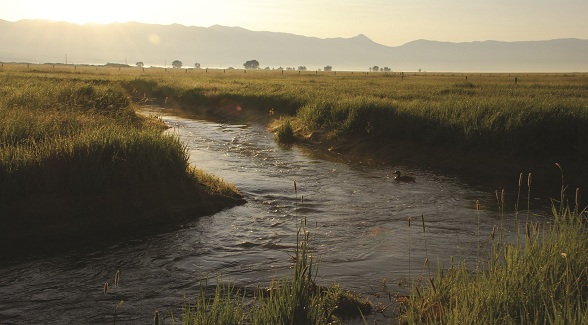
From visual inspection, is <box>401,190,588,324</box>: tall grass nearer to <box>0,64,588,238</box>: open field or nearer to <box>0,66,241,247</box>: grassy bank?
<box>0,66,241,247</box>: grassy bank

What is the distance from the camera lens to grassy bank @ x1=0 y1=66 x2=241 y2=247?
34.6ft

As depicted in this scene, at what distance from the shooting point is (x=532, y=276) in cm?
573

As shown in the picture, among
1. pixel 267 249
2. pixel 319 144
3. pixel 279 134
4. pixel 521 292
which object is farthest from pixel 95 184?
pixel 279 134

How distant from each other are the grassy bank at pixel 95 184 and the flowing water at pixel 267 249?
0.93m

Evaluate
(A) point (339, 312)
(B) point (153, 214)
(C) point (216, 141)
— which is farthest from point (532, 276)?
(C) point (216, 141)

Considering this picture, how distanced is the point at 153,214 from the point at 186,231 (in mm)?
1172

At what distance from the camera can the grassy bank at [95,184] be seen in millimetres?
10539

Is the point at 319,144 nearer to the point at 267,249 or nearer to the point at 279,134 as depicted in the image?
the point at 279,134

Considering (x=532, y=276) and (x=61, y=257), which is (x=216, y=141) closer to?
(x=61, y=257)

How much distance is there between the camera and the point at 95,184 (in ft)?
37.5

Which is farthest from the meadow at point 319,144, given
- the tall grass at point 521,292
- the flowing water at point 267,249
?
the flowing water at point 267,249

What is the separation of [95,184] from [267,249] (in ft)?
14.0

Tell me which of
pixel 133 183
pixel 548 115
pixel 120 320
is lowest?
pixel 120 320

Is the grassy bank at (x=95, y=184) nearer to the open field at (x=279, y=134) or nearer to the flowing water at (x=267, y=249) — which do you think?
the open field at (x=279, y=134)
